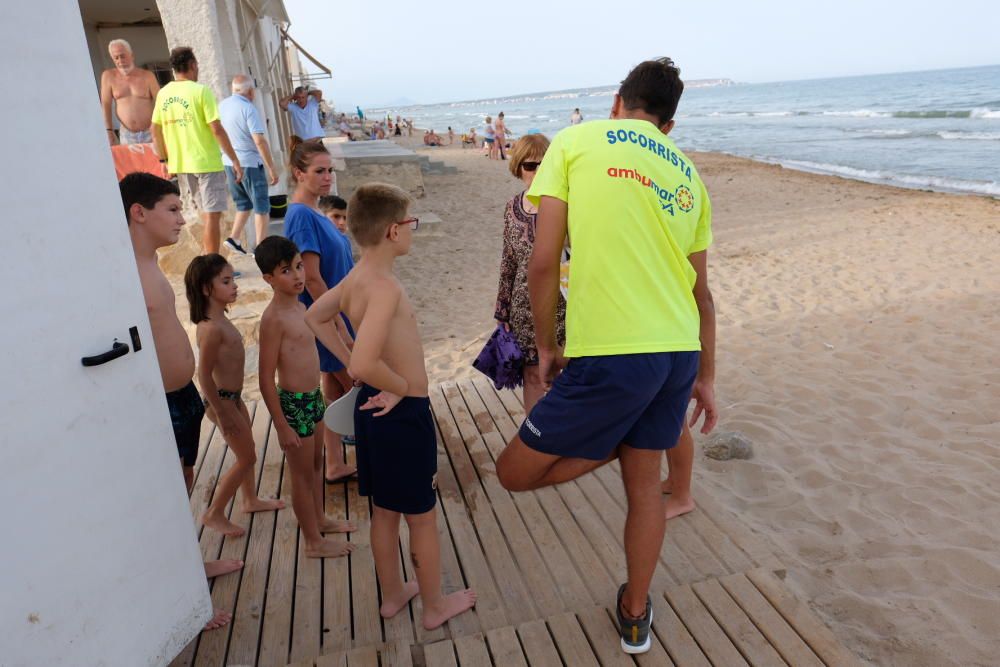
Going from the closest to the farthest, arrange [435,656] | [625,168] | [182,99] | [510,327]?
[625,168] → [435,656] → [510,327] → [182,99]

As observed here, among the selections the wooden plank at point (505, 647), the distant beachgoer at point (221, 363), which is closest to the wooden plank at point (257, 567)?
the distant beachgoer at point (221, 363)

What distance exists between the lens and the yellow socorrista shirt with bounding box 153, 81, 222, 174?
5.12m

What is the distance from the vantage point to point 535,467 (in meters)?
2.03

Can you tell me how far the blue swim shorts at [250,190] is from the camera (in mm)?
5984

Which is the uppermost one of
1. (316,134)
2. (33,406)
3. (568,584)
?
(316,134)

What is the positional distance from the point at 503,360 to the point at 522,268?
49 cm

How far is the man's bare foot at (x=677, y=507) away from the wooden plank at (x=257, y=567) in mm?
1740

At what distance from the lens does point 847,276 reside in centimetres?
757

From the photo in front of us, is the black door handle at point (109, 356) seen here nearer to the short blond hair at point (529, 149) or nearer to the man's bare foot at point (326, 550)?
the man's bare foot at point (326, 550)

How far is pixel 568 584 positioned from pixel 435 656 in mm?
612

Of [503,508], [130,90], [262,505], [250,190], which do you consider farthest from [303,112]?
[503,508]

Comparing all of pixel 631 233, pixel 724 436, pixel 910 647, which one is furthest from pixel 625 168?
pixel 724 436

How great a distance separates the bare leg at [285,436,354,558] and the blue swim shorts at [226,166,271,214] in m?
4.02

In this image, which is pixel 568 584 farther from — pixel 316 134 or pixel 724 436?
pixel 316 134
